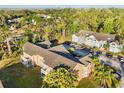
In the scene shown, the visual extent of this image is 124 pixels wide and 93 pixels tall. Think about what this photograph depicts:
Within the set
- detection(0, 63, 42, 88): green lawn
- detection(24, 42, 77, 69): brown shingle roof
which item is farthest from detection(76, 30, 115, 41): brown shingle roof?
detection(0, 63, 42, 88): green lawn

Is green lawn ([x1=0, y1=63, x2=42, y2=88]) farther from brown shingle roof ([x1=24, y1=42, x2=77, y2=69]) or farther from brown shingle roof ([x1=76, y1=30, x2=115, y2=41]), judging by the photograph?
brown shingle roof ([x1=76, y1=30, x2=115, y2=41])

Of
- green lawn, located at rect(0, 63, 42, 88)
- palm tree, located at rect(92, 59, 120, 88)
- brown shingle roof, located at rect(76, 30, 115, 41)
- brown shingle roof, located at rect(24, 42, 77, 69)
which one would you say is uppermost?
brown shingle roof, located at rect(76, 30, 115, 41)

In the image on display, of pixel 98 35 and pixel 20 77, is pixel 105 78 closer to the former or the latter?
pixel 20 77

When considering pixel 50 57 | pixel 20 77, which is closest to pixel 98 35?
pixel 50 57

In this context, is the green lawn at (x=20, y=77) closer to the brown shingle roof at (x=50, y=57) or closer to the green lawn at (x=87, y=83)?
the brown shingle roof at (x=50, y=57)
